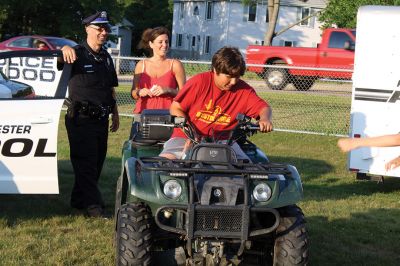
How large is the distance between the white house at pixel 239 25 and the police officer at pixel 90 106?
1896 inches

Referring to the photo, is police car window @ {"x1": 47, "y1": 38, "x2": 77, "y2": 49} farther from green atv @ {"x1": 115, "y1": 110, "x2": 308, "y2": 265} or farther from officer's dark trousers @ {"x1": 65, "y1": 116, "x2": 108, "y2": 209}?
green atv @ {"x1": 115, "y1": 110, "x2": 308, "y2": 265}

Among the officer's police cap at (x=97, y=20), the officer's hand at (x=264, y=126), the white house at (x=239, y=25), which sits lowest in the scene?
the white house at (x=239, y=25)

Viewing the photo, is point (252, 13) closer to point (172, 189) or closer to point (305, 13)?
point (305, 13)

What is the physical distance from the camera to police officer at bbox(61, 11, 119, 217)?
7008 mm

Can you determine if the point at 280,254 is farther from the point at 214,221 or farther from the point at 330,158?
the point at 330,158

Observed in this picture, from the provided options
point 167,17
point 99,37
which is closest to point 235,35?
point 167,17

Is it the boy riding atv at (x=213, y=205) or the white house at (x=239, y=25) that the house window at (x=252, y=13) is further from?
the boy riding atv at (x=213, y=205)

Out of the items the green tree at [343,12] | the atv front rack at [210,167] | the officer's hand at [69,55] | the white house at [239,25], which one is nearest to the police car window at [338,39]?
the green tree at [343,12]

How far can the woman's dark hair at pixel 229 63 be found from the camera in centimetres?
531

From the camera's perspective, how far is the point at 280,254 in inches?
190

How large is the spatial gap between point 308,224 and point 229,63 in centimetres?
268

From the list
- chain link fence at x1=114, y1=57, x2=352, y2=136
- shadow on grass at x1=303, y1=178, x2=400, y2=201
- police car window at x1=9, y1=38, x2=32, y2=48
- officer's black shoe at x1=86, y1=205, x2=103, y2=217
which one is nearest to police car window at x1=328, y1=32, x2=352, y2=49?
chain link fence at x1=114, y1=57, x2=352, y2=136

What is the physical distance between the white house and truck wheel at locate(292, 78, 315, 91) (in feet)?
122

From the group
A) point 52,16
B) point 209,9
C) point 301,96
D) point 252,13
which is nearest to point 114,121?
point 301,96
